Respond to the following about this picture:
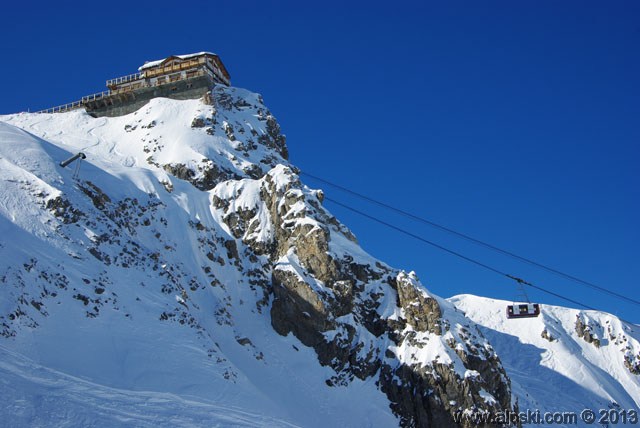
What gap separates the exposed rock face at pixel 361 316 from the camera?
177ft

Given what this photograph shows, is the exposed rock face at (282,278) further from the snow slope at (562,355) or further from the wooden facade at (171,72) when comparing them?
the wooden facade at (171,72)

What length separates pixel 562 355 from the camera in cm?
8638

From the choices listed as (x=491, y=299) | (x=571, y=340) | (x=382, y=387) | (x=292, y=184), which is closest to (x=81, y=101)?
(x=292, y=184)

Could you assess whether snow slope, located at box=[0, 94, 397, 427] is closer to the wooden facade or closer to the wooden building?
the wooden building

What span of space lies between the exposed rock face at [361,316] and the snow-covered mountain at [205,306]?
0.49 feet

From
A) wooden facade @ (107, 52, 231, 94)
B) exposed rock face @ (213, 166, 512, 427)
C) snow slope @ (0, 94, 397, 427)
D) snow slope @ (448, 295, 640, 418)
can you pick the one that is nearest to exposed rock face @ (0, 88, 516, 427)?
exposed rock face @ (213, 166, 512, 427)

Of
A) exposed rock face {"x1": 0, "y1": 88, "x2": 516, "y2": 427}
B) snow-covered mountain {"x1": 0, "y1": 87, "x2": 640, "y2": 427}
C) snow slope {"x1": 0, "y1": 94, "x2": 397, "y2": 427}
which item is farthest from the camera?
exposed rock face {"x1": 0, "y1": 88, "x2": 516, "y2": 427}

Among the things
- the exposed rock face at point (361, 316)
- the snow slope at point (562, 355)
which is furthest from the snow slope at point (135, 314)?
the snow slope at point (562, 355)

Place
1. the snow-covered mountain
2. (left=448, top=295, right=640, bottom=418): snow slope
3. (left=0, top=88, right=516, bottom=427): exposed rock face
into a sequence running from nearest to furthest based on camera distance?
the snow-covered mountain, (left=0, top=88, right=516, bottom=427): exposed rock face, (left=448, top=295, right=640, bottom=418): snow slope

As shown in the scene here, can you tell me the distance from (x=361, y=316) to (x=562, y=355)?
4210cm

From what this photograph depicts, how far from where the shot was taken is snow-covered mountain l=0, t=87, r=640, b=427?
34.5 m

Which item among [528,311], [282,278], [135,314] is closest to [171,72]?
[282,278]

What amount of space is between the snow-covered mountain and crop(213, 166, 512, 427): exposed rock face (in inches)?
5.8

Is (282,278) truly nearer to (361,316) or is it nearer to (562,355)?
(361,316)
